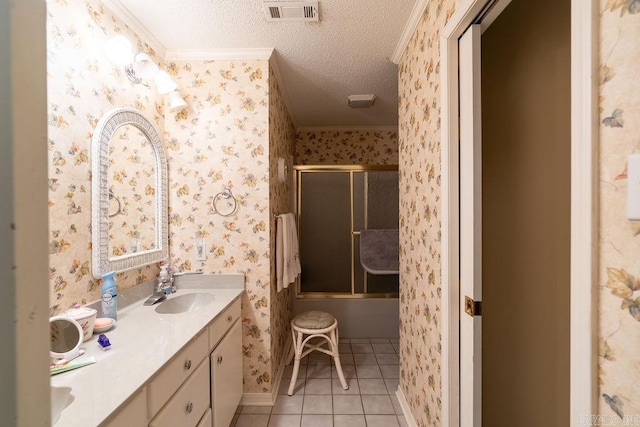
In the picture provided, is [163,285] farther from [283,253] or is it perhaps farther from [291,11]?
[291,11]

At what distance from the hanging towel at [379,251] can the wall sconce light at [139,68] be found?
2.03 metres

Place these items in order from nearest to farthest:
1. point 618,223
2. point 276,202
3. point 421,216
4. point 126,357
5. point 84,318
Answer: point 618,223, point 126,357, point 84,318, point 421,216, point 276,202

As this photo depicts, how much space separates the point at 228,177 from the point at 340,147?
2.00m

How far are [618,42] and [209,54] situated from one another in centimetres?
201

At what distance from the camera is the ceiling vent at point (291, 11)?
4.63 feet

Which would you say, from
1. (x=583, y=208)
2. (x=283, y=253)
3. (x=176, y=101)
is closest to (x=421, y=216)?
(x=583, y=208)

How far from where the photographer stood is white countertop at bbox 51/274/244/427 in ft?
2.35

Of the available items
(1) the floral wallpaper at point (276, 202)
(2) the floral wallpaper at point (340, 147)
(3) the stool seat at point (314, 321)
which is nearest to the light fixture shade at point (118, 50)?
(1) the floral wallpaper at point (276, 202)

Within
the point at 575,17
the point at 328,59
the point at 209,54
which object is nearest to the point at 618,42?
the point at 575,17

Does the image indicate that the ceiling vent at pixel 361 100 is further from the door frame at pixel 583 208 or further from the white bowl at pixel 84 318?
the white bowl at pixel 84 318

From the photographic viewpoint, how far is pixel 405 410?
1756 millimetres

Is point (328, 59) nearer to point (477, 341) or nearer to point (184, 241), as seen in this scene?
point (184, 241)

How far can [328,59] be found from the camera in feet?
6.34

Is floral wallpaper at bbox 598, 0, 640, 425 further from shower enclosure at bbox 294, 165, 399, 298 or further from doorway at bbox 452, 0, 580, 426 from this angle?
shower enclosure at bbox 294, 165, 399, 298
